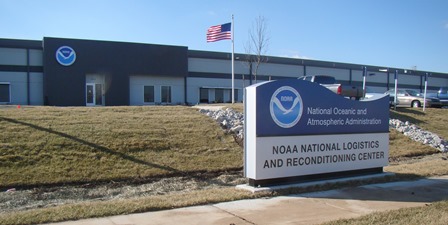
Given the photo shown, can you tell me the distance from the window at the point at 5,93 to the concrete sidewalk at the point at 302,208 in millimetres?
30164

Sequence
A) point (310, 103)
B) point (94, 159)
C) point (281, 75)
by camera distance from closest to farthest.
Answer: point (310, 103)
point (94, 159)
point (281, 75)

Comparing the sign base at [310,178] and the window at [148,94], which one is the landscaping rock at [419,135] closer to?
the sign base at [310,178]

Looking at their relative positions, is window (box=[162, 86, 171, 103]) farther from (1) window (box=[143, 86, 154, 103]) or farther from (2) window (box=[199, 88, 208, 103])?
(2) window (box=[199, 88, 208, 103])

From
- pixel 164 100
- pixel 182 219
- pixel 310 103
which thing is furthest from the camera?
pixel 164 100

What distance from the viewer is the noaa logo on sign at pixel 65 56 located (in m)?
32.8

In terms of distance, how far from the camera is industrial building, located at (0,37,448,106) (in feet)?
107

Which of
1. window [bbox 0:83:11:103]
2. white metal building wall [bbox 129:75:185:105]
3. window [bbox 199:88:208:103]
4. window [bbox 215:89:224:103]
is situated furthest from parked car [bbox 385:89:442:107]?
window [bbox 0:83:11:103]

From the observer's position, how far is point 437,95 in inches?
1217

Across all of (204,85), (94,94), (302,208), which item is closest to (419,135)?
(302,208)

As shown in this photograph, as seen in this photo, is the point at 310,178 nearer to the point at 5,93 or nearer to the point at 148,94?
the point at 148,94

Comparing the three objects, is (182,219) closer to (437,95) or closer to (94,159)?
(94,159)

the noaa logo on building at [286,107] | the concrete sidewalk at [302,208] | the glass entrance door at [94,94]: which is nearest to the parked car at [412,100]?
the concrete sidewalk at [302,208]

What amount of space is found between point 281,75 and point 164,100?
13733 millimetres

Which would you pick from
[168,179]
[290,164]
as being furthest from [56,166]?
[290,164]
